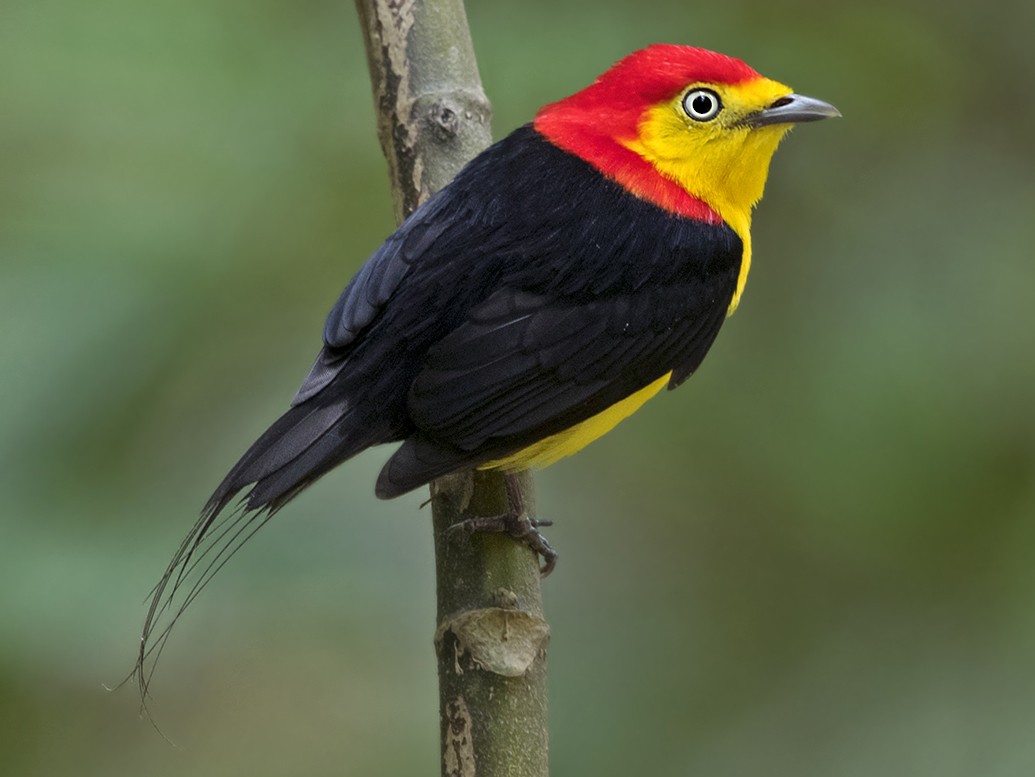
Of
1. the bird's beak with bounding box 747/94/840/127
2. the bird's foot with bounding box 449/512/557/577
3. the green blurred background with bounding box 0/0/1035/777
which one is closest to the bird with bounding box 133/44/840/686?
the bird's beak with bounding box 747/94/840/127

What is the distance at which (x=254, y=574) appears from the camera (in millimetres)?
3211

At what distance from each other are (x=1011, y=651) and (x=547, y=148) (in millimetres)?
1582

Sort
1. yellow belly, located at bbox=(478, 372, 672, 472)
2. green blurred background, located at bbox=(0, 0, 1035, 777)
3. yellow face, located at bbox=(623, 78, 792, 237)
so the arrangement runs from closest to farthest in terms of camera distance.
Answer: yellow belly, located at bbox=(478, 372, 672, 472) → yellow face, located at bbox=(623, 78, 792, 237) → green blurred background, located at bbox=(0, 0, 1035, 777)

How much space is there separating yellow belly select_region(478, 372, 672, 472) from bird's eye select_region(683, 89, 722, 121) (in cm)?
59

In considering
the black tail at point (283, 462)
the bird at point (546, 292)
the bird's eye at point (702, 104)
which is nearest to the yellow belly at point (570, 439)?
the bird at point (546, 292)

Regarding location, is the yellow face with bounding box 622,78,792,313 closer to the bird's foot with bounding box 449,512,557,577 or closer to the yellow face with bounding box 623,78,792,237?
the yellow face with bounding box 623,78,792,237

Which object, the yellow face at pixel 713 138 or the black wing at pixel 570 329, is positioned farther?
the yellow face at pixel 713 138

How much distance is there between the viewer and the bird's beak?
9.82 ft

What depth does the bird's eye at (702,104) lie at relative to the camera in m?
3.02

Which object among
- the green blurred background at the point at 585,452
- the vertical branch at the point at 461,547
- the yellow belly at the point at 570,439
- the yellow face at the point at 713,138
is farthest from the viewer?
the green blurred background at the point at 585,452

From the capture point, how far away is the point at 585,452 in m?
3.73

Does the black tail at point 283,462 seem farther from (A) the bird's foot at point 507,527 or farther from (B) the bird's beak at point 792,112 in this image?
(B) the bird's beak at point 792,112

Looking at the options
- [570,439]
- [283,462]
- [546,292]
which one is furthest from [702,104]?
[283,462]

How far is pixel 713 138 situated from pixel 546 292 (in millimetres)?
574
